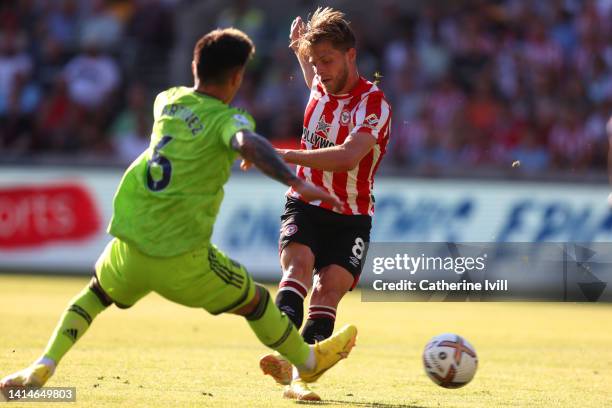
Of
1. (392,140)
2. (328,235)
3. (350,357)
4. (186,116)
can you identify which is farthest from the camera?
(392,140)

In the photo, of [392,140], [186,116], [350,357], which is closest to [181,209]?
[186,116]

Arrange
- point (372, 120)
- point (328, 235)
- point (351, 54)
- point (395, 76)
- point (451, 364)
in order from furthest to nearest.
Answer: point (395, 76)
point (328, 235)
point (351, 54)
point (372, 120)
point (451, 364)

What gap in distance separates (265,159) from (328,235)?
6.72ft

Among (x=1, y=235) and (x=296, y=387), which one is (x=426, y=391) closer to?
(x=296, y=387)

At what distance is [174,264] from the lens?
20.7 feet

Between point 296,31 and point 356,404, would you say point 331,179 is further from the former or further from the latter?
point 356,404

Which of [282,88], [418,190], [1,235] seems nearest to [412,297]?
[418,190]

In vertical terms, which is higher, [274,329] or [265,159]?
[265,159]

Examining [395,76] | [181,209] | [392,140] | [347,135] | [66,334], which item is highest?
[395,76]

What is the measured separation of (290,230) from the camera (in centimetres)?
799

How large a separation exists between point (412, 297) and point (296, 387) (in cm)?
917

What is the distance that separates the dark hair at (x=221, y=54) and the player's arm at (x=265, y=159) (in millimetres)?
441

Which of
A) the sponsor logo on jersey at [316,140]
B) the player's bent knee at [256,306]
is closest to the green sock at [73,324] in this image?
the player's bent knee at [256,306]

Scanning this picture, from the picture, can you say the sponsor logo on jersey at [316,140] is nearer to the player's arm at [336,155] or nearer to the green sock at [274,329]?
the player's arm at [336,155]
